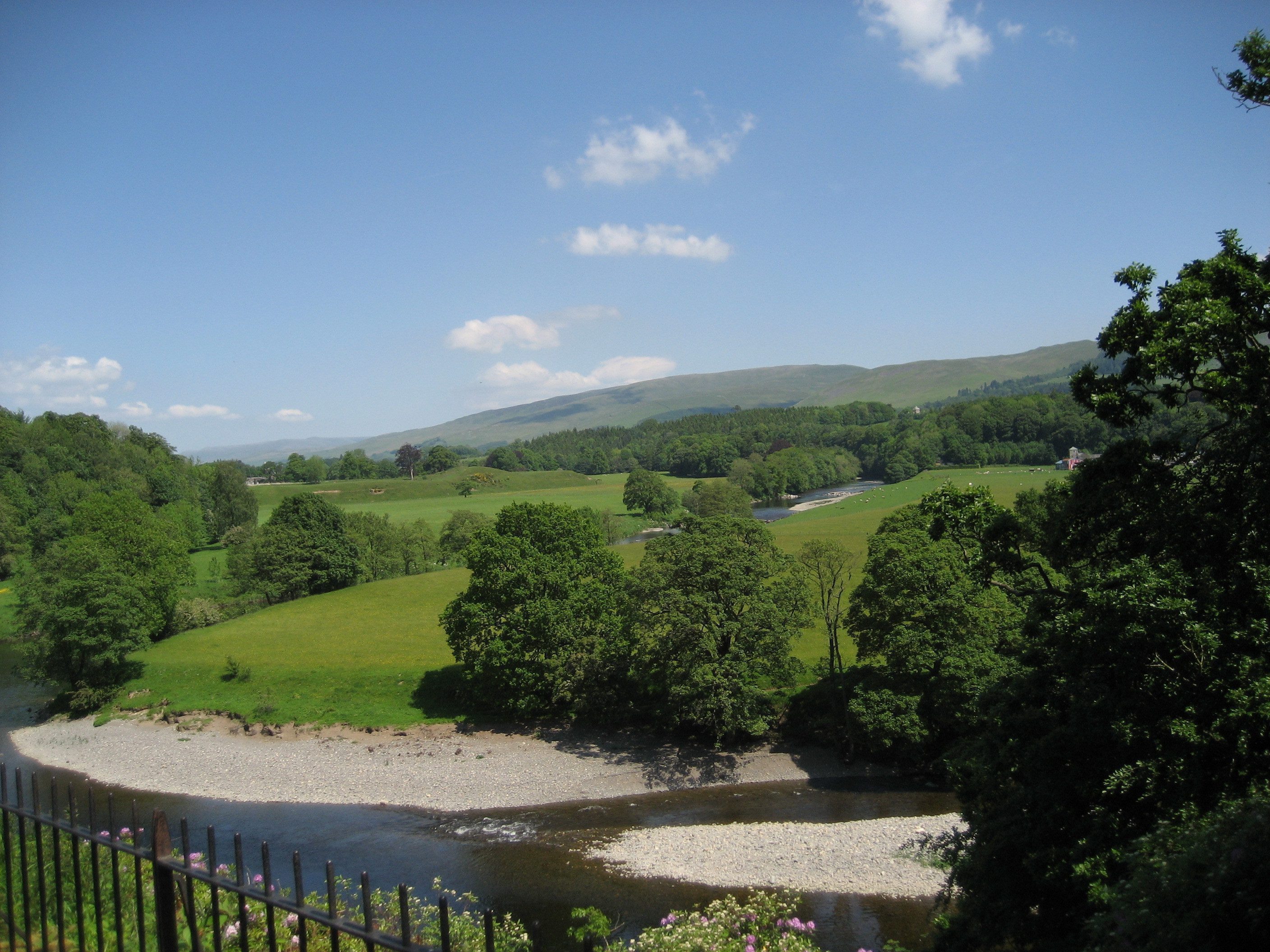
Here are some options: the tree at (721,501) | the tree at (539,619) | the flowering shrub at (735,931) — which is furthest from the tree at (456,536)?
the flowering shrub at (735,931)

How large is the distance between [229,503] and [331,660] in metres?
58.2

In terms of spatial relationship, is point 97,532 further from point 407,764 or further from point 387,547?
point 407,764

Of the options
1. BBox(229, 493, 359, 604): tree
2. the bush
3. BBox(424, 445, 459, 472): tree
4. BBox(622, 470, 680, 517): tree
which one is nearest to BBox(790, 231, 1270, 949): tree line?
the bush

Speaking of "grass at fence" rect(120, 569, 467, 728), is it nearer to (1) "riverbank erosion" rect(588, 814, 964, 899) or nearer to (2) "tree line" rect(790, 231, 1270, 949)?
(1) "riverbank erosion" rect(588, 814, 964, 899)

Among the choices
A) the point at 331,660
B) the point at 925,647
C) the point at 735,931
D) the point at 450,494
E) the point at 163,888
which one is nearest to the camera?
the point at 163,888

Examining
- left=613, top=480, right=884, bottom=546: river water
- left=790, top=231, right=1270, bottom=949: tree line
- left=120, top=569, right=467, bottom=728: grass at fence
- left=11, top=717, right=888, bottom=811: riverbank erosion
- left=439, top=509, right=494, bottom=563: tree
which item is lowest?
left=11, top=717, right=888, bottom=811: riverbank erosion

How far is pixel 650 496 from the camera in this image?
11569 cm

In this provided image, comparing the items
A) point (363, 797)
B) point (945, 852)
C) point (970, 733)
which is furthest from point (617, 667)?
point (945, 852)

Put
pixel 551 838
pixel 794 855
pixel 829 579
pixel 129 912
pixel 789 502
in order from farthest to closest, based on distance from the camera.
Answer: pixel 789 502, pixel 829 579, pixel 551 838, pixel 794 855, pixel 129 912

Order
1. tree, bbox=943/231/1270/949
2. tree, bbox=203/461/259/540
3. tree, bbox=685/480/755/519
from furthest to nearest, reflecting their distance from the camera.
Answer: tree, bbox=685/480/755/519
tree, bbox=203/461/259/540
tree, bbox=943/231/1270/949

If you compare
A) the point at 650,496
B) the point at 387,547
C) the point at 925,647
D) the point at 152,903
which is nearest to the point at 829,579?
the point at 925,647

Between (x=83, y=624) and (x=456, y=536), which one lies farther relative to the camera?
(x=456, y=536)

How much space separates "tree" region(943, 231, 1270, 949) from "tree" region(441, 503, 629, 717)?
84.3 ft

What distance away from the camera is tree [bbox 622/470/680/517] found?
4535 inches
